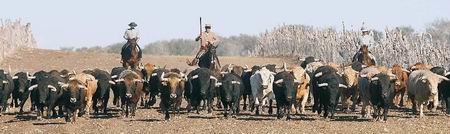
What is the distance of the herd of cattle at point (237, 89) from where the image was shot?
21.4 meters

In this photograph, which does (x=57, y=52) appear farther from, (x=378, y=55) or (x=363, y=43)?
(x=363, y=43)

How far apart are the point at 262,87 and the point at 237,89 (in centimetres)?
101

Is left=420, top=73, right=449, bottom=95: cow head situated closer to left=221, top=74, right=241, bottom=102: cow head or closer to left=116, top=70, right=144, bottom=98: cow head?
left=221, top=74, right=241, bottom=102: cow head

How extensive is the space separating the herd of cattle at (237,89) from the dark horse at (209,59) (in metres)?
1.27

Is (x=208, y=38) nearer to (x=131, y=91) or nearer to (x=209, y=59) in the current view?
(x=209, y=59)

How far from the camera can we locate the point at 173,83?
860 inches

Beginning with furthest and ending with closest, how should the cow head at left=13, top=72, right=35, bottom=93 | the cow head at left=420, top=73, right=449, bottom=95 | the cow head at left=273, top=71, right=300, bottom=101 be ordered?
1. the cow head at left=13, top=72, right=35, bottom=93
2. the cow head at left=420, top=73, right=449, bottom=95
3. the cow head at left=273, top=71, right=300, bottom=101

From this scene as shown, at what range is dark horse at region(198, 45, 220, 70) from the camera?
26.2m

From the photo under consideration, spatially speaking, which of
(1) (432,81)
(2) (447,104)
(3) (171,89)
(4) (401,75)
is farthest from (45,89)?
(2) (447,104)

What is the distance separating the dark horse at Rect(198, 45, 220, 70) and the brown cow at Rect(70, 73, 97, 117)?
424cm

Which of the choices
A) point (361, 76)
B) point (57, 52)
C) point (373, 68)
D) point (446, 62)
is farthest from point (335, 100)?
point (57, 52)

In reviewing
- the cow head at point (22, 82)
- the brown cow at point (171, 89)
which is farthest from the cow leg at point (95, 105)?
the brown cow at point (171, 89)

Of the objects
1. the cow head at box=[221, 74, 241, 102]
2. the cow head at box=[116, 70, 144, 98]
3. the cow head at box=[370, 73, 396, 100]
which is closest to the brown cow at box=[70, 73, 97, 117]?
the cow head at box=[116, 70, 144, 98]

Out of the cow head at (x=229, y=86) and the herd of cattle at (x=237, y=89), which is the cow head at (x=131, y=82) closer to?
the herd of cattle at (x=237, y=89)
